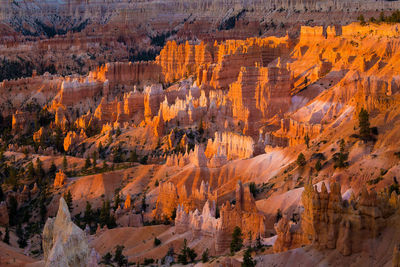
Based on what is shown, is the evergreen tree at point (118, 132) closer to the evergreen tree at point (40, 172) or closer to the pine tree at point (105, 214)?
the evergreen tree at point (40, 172)

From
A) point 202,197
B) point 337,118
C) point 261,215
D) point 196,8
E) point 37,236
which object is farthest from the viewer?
point 196,8

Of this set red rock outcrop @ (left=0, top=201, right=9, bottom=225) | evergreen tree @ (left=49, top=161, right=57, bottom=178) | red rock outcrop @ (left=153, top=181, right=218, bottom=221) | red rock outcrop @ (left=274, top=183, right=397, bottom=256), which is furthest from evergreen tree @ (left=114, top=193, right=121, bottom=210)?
red rock outcrop @ (left=274, top=183, right=397, bottom=256)

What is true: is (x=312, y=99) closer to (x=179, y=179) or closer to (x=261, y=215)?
(x=179, y=179)

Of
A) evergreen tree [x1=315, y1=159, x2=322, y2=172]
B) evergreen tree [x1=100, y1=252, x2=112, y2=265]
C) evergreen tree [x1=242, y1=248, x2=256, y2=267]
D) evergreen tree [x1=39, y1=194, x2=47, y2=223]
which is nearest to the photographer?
evergreen tree [x1=242, y1=248, x2=256, y2=267]

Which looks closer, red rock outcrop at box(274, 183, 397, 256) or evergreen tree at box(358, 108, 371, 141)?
→ red rock outcrop at box(274, 183, 397, 256)

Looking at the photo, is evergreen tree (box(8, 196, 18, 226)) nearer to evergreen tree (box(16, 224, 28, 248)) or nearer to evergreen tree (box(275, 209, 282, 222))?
evergreen tree (box(16, 224, 28, 248))

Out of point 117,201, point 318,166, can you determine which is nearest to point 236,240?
point 318,166

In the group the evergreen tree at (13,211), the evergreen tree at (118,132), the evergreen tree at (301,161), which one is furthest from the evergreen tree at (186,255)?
the evergreen tree at (118,132)

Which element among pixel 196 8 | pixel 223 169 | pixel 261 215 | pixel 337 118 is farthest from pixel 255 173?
pixel 196 8
